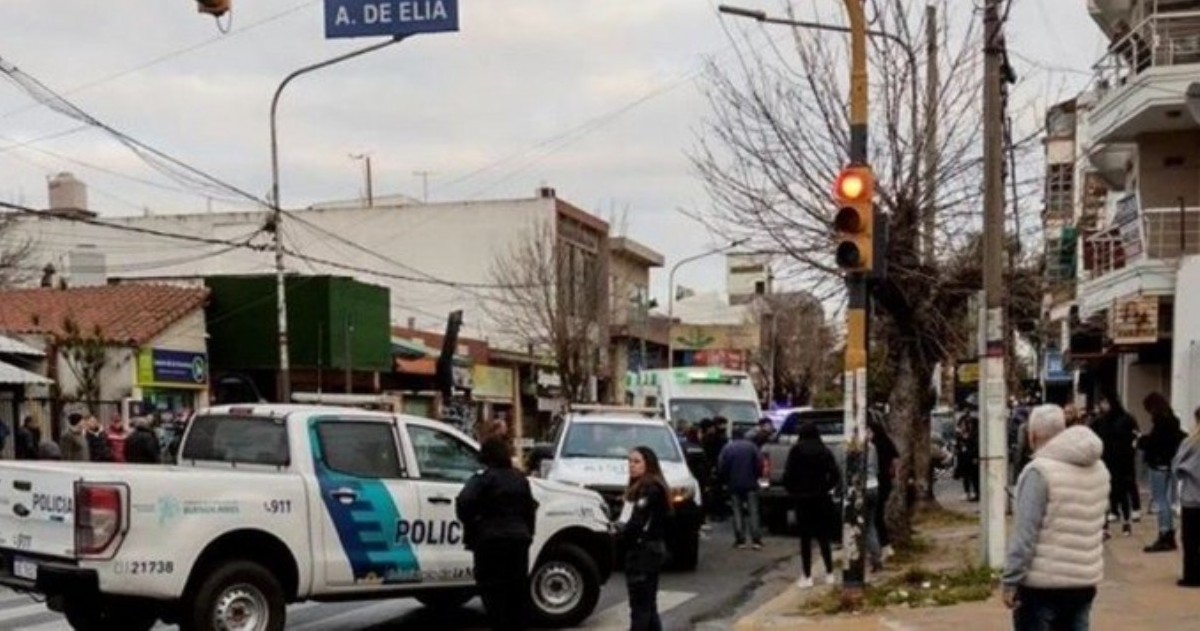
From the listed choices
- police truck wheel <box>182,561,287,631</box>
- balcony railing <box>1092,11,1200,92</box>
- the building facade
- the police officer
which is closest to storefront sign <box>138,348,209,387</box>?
the building facade

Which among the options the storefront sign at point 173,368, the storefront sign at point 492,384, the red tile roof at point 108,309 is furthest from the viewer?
the storefront sign at point 492,384

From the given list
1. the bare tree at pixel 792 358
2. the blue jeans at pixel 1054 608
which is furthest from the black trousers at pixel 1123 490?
the bare tree at pixel 792 358

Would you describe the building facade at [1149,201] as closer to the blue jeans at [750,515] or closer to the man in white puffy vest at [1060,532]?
the blue jeans at [750,515]

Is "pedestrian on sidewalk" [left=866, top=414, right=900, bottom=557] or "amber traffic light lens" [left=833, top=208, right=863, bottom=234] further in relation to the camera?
"pedestrian on sidewalk" [left=866, top=414, right=900, bottom=557]

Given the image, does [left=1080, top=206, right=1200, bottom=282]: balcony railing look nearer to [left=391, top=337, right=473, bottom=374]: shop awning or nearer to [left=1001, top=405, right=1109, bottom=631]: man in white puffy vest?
[left=1001, top=405, right=1109, bottom=631]: man in white puffy vest

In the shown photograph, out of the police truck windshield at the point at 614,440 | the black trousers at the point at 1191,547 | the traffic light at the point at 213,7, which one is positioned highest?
the traffic light at the point at 213,7

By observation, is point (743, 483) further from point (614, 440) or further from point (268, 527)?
point (268, 527)

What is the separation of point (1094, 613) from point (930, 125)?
24.8 ft

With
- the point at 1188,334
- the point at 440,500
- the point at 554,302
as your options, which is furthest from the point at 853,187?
the point at 554,302

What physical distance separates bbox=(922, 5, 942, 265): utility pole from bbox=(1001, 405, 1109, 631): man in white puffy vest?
1039cm

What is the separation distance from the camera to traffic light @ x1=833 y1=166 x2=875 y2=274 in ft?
38.3

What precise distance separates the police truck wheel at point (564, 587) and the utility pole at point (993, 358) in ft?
12.9

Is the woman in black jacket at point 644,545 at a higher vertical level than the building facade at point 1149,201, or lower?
lower

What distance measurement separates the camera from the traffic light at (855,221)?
11.7m
